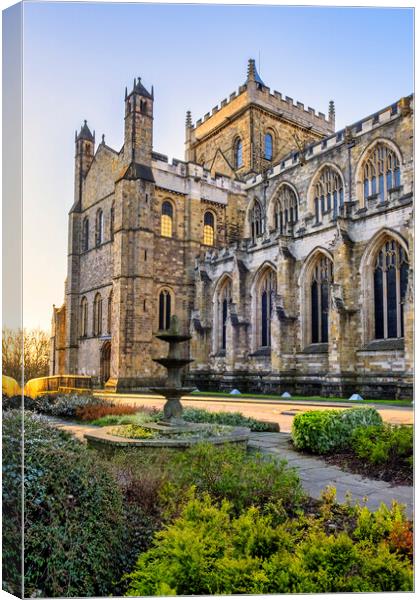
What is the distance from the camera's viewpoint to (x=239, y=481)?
530 centimetres

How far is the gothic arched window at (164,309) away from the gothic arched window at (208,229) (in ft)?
14.3

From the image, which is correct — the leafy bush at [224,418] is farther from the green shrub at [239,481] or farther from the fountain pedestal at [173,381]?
the green shrub at [239,481]

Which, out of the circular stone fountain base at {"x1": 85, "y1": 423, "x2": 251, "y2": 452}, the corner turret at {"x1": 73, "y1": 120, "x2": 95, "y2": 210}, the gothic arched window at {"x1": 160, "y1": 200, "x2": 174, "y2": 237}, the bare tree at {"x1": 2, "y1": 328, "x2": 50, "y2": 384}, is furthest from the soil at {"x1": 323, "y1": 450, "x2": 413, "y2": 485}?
the gothic arched window at {"x1": 160, "y1": 200, "x2": 174, "y2": 237}

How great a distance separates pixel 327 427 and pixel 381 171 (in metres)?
20.4

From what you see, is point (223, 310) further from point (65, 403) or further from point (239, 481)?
point (239, 481)

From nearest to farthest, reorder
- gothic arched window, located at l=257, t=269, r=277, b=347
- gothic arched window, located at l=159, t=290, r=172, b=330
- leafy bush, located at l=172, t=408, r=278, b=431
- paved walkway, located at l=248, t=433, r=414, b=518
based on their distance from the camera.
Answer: paved walkway, located at l=248, t=433, r=414, b=518 → leafy bush, located at l=172, t=408, r=278, b=431 → gothic arched window, located at l=159, t=290, r=172, b=330 → gothic arched window, located at l=257, t=269, r=277, b=347

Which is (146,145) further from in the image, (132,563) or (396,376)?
(132,563)

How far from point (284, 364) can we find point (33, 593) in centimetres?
1302

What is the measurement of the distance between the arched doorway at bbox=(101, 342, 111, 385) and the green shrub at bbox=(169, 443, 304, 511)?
7513mm

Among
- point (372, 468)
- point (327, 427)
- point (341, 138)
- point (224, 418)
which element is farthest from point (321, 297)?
point (372, 468)

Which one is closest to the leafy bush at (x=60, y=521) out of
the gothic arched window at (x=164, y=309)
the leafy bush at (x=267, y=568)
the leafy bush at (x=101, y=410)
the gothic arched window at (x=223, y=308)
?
the leafy bush at (x=267, y=568)

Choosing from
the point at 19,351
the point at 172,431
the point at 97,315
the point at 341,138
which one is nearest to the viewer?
the point at 19,351

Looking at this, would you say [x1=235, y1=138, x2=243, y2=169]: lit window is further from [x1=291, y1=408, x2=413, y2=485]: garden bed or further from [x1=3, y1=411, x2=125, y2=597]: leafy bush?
[x1=3, y1=411, x2=125, y2=597]: leafy bush

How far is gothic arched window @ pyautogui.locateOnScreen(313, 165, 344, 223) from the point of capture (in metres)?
27.4
